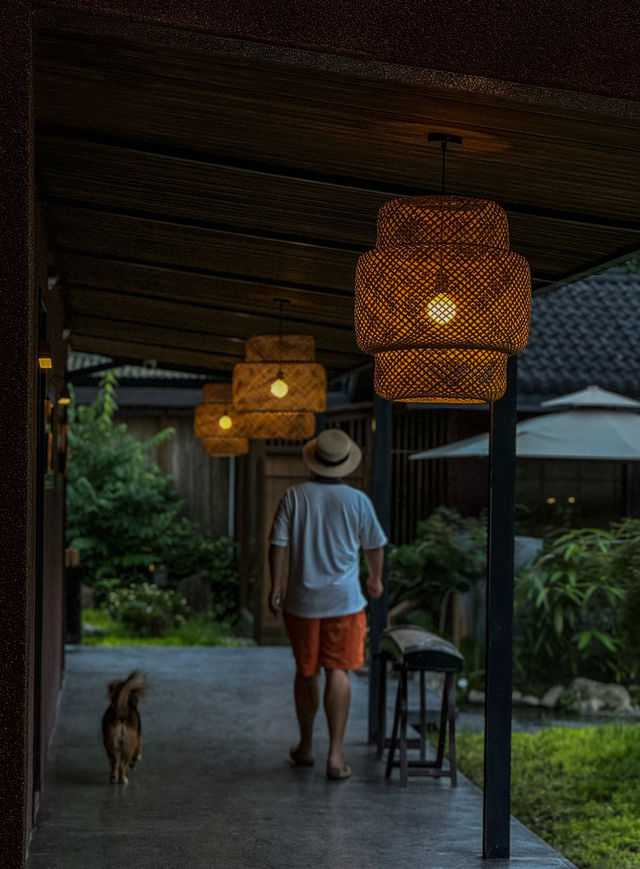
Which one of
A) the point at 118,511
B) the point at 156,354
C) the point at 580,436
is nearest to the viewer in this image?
the point at 156,354

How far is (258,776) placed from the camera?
20.9ft

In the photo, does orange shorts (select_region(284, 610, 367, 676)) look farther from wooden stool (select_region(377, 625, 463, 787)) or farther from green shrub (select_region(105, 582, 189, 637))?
green shrub (select_region(105, 582, 189, 637))

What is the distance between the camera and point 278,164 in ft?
14.1

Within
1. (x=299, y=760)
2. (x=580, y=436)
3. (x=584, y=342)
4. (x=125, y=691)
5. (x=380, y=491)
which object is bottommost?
(x=299, y=760)

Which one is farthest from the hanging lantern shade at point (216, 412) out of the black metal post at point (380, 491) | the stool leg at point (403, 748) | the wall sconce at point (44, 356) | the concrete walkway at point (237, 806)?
the wall sconce at point (44, 356)

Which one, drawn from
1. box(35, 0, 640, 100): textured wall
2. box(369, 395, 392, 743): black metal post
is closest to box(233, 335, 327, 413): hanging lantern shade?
box(369, 395, 392, 743): black metal post

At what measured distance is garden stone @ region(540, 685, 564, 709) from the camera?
9.89 m

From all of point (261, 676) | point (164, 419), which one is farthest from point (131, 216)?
point (164, 419)

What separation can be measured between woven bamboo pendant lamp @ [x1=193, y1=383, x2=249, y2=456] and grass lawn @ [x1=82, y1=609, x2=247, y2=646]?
8.79 feet

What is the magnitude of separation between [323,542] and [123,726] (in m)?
1.28

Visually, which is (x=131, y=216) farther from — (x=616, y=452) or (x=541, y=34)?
(x=616, y=452)

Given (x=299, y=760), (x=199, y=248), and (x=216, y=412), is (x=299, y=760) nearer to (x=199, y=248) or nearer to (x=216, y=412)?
(x=199, y=248)

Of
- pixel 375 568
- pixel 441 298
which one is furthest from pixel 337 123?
pixel 375 568

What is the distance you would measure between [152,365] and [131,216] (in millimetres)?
5723
